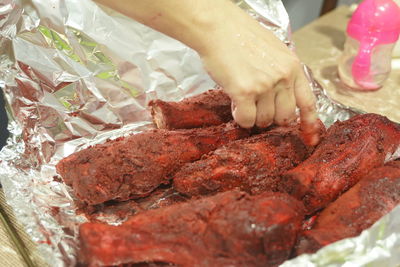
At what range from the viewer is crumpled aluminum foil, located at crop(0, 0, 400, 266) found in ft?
6.12

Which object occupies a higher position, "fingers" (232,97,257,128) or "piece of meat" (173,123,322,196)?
"fingers" (232,97,257,128)

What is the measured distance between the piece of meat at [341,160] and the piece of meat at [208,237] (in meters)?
0.23

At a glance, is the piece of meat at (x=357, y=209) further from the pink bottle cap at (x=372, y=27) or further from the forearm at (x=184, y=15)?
the pink bottle cap at (x=372, y=27)

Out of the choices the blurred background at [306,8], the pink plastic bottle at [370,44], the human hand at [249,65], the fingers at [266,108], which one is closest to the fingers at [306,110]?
the human hand at [249,65]

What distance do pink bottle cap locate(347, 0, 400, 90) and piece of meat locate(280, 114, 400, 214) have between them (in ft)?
2.76

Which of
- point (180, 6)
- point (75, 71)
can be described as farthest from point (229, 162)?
point (75, 71)

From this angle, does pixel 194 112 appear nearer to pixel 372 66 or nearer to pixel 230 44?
pixel 230 44

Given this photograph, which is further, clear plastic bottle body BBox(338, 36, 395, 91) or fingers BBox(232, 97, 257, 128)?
clear plastic bottle body BBox(338, 36, 395, 91)

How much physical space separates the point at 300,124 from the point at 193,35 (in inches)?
25.0

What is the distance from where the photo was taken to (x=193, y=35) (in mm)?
Result: 1569

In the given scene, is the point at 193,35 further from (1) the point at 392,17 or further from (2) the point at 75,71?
(1) the point at 392,17

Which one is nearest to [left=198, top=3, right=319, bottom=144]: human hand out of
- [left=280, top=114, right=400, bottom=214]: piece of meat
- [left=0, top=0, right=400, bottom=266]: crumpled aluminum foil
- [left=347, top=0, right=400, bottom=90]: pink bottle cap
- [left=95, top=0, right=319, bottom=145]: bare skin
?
[left=95, top=0, right=319, bottom=145]: bare skin

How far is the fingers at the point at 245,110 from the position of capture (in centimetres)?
161

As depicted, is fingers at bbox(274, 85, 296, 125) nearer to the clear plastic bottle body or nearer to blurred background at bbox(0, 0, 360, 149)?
the clear plastic bottle body
